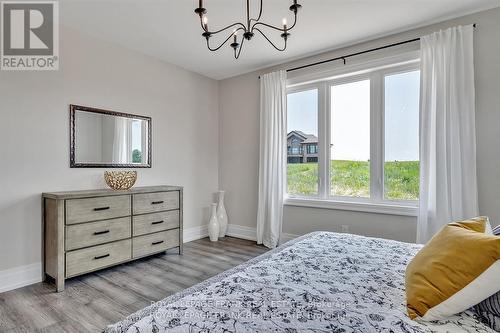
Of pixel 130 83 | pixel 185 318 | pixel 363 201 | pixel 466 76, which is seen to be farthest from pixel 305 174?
pixel 185 318

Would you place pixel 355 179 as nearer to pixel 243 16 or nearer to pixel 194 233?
pixel 243 16

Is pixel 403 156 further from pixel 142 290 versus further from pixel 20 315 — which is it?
pixel 20 315

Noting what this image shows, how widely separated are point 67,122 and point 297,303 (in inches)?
120

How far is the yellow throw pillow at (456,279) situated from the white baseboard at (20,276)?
3.25 meters

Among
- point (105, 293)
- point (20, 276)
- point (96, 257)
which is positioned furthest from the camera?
point (96, 257)

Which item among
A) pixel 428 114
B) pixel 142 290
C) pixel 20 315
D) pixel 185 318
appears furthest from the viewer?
pixel 428 114

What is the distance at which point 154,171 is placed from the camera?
12.3 feet

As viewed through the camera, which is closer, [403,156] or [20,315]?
[20,315]

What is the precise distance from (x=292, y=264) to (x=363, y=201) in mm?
2164

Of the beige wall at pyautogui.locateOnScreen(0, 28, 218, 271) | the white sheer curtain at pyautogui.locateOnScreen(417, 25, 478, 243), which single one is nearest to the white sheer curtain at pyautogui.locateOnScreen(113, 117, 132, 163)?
the beige wall at pyautogui.locateOnScreen(0, 28, 218, 271)

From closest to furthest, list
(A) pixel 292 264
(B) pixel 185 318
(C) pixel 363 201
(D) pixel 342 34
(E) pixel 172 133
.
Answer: (B) pixel 185 318, (A) pixel 292 264, (D) pixel 342 34, (C) pixel 363 201, (E) pixel 172 133

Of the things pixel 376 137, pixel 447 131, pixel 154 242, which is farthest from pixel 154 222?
pixel 447 131

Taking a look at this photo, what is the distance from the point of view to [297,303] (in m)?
1.07

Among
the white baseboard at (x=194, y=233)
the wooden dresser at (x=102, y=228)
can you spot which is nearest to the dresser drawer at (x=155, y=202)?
the wooden dresser at (x=102, y=228)
